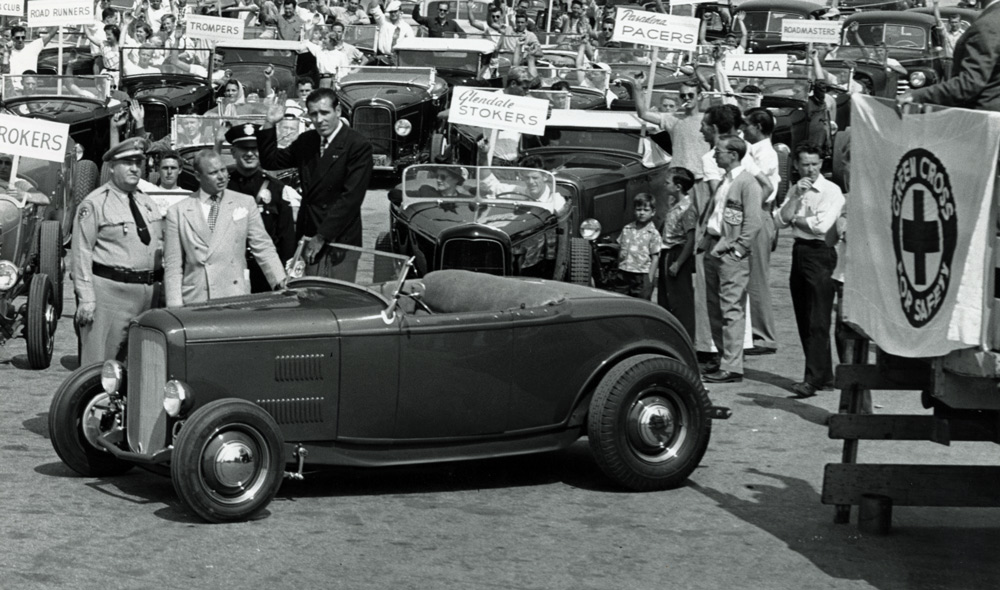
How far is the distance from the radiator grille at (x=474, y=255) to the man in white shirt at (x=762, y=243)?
6.48 ft

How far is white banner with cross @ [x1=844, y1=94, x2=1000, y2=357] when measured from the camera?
20.1 ft

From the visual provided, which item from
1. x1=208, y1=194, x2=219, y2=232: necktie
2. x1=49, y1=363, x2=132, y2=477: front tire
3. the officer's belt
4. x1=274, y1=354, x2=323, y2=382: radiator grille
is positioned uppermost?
x1=208, y1=194, x2=219, y2=232: necktie

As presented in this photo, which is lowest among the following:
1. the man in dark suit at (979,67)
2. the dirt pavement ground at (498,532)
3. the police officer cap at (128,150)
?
the dirt pavement ground at (498,532)

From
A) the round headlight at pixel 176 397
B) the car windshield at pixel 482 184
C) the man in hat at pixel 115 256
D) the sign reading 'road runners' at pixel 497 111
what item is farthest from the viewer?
the sign reading 'road runners' at pixel 497 111

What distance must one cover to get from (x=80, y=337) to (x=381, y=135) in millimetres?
11351

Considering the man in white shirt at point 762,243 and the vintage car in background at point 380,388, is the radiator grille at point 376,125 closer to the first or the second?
the man in white shirt at point 762,243

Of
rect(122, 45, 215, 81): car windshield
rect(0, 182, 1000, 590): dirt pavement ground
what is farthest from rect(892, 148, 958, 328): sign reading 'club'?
rect(122, 45, 215, 81): car windshield

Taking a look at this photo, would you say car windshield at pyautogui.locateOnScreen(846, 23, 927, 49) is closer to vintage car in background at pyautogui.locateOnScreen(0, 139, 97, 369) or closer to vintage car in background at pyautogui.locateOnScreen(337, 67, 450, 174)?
vintage car in background at pyautogui.locateOnScreen(337, 67, 450, 174)

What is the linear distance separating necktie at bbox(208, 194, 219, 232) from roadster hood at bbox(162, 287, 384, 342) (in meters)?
0.94

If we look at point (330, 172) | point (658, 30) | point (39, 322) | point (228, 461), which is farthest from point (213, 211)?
point (658, 30)

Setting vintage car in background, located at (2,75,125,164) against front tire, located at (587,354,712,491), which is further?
vintage car in background, located at (2,75,125,164)

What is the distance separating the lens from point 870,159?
7113mm

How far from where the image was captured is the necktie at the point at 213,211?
8924 mm

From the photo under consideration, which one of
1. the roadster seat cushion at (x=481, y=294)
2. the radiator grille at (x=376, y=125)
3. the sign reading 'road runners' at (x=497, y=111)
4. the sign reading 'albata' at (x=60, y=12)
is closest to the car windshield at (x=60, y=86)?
the sign reading 'albata' at (x=60, y=12)
